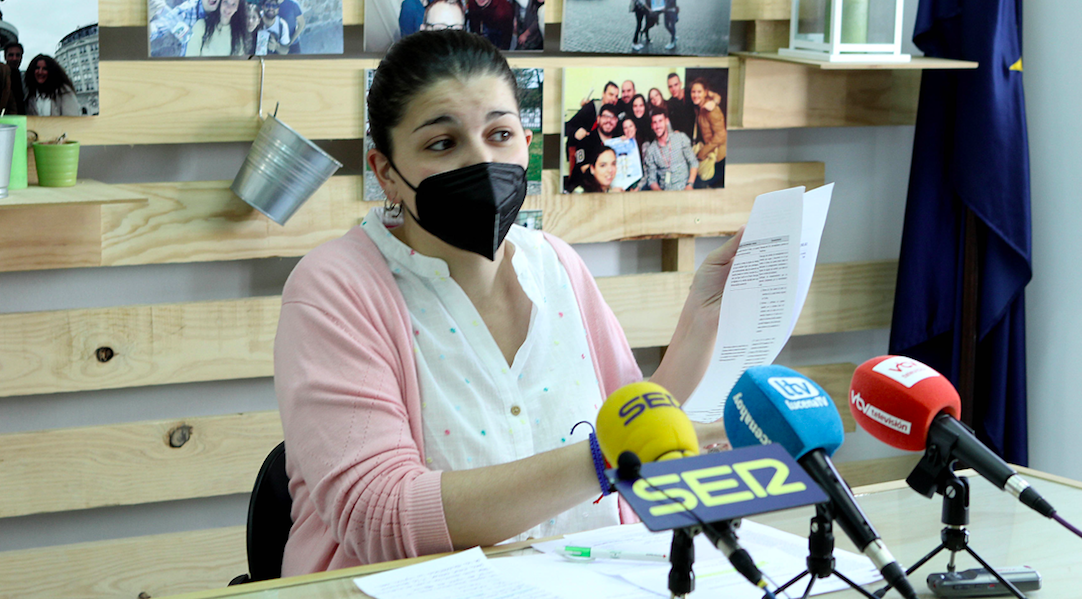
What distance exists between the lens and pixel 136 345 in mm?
2137

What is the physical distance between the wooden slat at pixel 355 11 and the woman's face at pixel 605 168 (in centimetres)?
33

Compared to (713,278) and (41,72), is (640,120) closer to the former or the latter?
(713,278)

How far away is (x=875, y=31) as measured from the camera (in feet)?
7.55

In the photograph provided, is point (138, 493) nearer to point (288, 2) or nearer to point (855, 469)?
point (288, 2)

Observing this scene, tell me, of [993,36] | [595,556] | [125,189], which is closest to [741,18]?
[993,36]

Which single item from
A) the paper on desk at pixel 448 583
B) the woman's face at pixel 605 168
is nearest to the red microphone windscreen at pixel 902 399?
the paper on desk at pixel 448 583

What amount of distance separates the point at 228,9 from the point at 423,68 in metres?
0.90

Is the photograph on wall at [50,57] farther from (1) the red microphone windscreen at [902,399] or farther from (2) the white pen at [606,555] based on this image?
(1) the red microphone windscreen at [902,399]

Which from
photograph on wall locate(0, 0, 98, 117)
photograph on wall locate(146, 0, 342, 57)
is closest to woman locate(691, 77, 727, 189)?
photograph on wall locate(146, 0, 342, 57)

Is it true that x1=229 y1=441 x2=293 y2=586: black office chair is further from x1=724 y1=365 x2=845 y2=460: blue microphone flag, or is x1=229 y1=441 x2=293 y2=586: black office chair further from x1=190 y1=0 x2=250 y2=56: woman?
x1=190 y1=0 x2=250 y2=56: woman

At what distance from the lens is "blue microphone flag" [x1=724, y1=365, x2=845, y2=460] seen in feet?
2.89

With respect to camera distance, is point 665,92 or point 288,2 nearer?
point 288,2

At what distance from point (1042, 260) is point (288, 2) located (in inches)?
73.5

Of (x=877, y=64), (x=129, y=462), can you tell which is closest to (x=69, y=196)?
(x=129, y=462)
